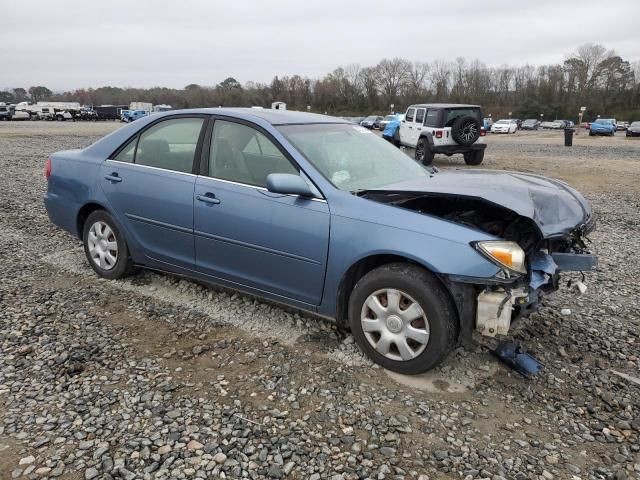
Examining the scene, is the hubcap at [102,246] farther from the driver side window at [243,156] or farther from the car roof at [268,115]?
the driver side window at [243,156]

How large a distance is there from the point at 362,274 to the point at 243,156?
128 centimetres

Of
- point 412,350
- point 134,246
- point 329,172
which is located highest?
point 329,172

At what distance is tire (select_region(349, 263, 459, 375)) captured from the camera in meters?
2.96

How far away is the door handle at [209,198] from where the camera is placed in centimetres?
371

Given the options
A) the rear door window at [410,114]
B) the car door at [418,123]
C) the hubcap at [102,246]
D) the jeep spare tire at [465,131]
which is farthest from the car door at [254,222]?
the rear door window at [410,114]

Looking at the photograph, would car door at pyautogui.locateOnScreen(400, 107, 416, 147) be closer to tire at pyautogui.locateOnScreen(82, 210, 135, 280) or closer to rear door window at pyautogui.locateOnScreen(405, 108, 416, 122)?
rear door window at pyautogui.locateOnScreen(405, 108, 416, 122)

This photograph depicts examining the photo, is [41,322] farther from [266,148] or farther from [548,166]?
[548,166]

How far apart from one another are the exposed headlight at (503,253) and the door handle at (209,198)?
1872 millimetres

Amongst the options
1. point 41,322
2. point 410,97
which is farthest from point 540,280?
point 410,97

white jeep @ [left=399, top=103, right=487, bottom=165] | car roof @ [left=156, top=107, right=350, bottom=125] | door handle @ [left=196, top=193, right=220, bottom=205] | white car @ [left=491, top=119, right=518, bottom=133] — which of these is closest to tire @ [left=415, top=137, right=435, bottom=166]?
white jeep @ [left=399, top=103, right=487, bottom=165]

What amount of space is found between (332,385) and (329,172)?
1426mm

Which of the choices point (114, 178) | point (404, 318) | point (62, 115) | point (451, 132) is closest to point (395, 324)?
point (404, 318)

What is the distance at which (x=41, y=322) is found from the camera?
148 inches

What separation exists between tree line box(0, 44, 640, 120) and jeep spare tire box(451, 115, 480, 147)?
6429cm
